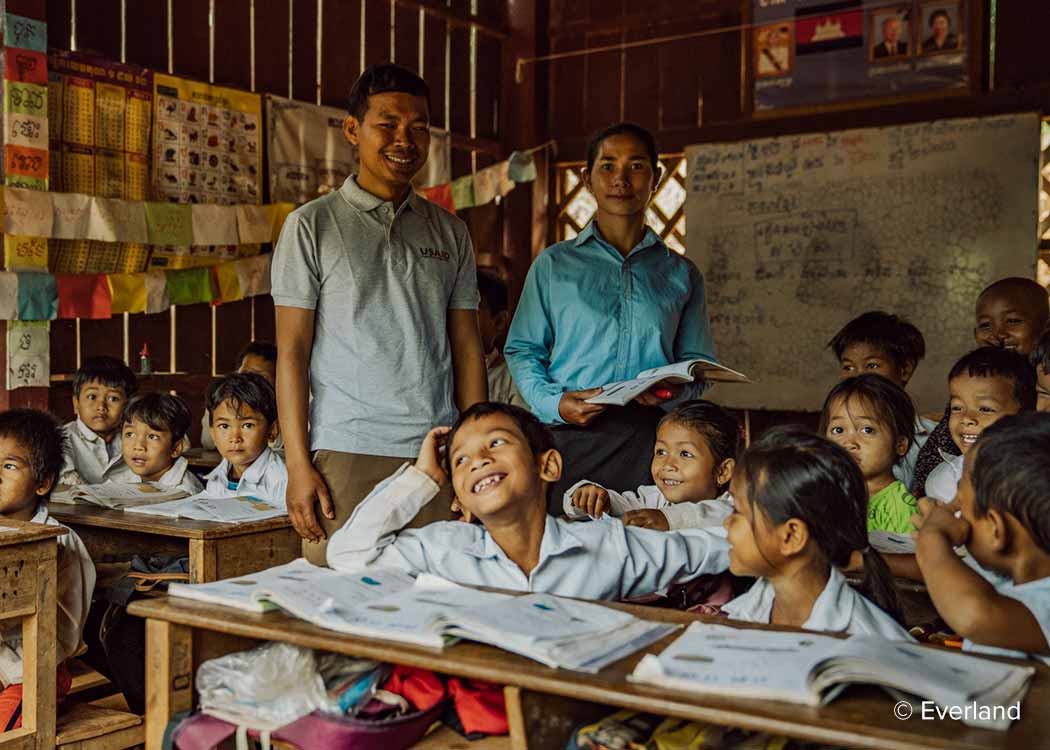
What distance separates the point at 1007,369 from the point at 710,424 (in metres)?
0.75

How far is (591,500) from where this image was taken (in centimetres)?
219

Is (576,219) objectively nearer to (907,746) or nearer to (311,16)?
(311,16)

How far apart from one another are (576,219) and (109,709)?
415 centimetres

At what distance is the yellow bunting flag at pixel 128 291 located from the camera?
4249mm

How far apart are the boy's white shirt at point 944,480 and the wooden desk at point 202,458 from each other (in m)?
2.28

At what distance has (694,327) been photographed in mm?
2682

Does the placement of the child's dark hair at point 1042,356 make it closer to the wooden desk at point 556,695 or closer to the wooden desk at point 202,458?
the wooden desk at point 556,695

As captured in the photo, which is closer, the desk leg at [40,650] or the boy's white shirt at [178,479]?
the desk leg at [40,650]

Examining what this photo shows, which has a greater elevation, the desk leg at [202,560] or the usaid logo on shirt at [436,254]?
the usaid logo on shirt at [436,254]

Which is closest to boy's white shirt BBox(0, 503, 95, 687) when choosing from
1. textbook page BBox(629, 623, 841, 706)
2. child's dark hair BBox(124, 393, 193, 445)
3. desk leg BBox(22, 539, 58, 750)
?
desk leg BBox(22, 539, 58, 750)

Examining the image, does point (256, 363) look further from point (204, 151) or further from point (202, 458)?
point (204, 151)

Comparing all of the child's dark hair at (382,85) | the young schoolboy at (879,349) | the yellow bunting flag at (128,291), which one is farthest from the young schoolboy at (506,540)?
the yellow bunting flag at (128,291)

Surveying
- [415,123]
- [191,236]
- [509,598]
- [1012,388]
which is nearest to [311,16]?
[191,236]

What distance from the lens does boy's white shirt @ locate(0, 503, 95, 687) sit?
247cm
